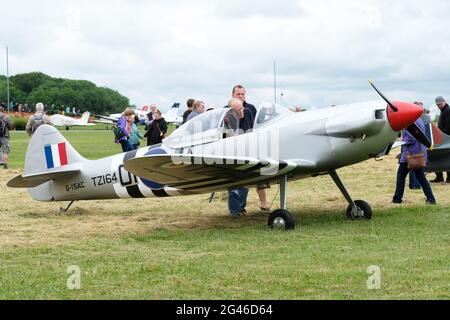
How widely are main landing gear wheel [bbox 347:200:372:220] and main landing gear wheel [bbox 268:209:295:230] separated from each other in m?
1.33

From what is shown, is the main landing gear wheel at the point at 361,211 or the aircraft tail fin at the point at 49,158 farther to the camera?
the aircraft tail fin at the point at 49,158

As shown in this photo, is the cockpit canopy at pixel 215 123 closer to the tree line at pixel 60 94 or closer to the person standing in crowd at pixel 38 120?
the person standing in crowd at pixel 38 120

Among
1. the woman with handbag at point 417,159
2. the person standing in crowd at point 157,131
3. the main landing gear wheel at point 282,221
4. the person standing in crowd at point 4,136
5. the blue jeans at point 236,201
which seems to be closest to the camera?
the main landing gear wheel at point 282,221

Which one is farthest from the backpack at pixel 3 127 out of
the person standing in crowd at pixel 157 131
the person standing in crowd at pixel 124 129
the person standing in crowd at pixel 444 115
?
the person standing in crowd at pixel 444 115

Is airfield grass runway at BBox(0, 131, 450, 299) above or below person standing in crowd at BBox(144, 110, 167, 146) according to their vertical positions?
below

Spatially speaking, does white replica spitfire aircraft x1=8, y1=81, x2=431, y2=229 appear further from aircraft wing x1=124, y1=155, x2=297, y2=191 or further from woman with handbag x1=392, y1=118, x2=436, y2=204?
woman with handbag x1=392, y1=118, x2=436, y2=204

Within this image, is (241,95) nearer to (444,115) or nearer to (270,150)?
(270,150)

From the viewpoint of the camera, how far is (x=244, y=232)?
9.68 metres

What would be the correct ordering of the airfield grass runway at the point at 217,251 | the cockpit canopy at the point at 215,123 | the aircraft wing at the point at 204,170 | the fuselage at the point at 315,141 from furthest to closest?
the cockpit canopy at the point at 215,123, the fuselage at the point at 315,141, the aircraft wing at the point at 204,170, the airfield grass runway at the point at 217,251

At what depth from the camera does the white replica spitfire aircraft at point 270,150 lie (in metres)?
9.52

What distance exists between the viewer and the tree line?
142625mm

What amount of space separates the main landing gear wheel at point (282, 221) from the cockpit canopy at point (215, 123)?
4.14 ft

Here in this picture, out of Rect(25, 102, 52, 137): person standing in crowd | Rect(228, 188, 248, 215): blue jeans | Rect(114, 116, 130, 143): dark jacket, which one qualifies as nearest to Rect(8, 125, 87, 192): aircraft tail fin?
Rect(228, 188, 248, 215): blue jeans

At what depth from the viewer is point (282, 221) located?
384 inches
